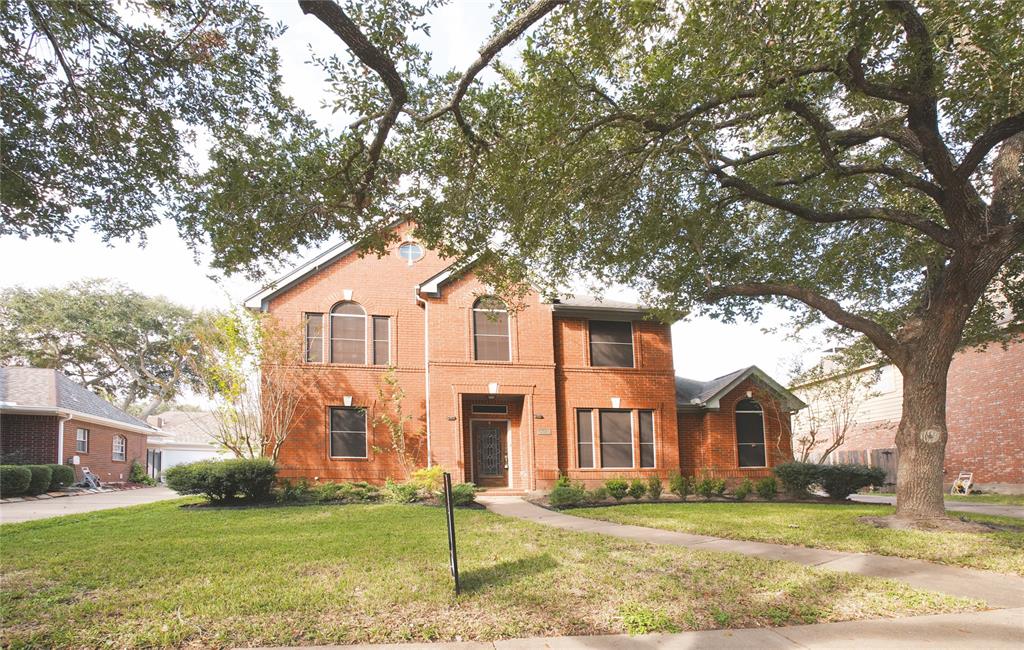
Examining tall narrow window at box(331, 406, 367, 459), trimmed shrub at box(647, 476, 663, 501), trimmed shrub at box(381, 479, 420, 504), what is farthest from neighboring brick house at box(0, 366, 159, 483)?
trimmed shrub at box(647, 476, 663, 501)

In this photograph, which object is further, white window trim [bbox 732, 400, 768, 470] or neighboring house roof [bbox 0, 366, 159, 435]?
neighboring house roof [bbox 0, 366, 159, 435]

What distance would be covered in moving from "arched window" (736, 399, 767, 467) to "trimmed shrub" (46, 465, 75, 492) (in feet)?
73.9

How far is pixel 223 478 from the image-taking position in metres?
14.6

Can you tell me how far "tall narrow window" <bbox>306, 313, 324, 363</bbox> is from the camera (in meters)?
18.6

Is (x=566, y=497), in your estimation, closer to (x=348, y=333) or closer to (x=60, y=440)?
(x=348, y=333)

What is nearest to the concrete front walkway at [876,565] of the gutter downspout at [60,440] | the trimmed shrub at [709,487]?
the trimmed shrub at [709,487]

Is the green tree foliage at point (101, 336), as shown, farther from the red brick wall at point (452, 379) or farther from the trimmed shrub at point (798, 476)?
the trimmed shrub at point (798, 476)

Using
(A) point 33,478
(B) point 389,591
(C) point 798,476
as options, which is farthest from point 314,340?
(C) point 798,476

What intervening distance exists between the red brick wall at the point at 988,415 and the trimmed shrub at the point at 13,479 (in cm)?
2654

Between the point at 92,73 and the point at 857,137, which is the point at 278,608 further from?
the point at 857,137

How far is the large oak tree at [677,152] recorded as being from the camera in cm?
752

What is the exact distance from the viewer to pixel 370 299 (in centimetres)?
1942

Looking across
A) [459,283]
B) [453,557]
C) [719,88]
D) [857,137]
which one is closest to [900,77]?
[857,137]

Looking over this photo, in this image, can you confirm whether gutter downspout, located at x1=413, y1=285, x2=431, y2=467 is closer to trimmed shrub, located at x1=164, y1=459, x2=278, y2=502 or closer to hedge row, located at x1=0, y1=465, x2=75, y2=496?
trimmed shrub, located at x1=164, y1=459, x2=278, y2=502
